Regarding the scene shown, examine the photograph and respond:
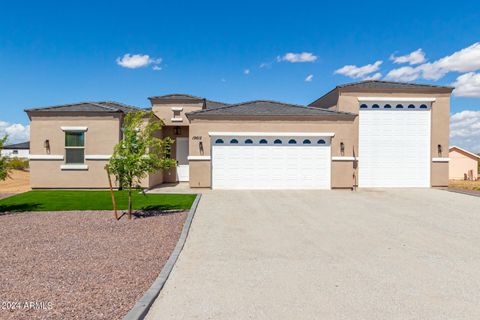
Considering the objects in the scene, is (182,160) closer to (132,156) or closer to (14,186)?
(14,186)

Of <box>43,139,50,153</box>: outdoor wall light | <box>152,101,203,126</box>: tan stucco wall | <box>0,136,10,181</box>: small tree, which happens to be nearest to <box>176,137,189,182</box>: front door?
<box>152,101,203,126</box>: tan stucco wall

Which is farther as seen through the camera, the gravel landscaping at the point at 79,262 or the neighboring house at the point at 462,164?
the neighboring house at the point at 462,164

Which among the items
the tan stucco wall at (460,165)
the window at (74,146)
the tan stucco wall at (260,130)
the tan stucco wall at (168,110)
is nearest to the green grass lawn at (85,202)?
the window at (74,146)

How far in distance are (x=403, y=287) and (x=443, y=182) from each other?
15.0 metres

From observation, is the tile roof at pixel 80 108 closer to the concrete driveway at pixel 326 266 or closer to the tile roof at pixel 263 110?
the tile roof at pixel 263 110

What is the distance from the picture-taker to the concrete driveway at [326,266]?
3664 millimetres

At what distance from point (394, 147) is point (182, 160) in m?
12.2

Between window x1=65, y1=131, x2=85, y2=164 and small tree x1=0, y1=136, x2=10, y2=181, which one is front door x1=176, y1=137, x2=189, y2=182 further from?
small tree x1=0, y1=136, x2=10, y2=181

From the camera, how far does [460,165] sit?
2808cm

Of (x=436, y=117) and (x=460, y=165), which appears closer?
(x=436, y=117)

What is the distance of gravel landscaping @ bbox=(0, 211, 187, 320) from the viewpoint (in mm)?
3691

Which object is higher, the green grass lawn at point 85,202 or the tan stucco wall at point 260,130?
the tan stucco wall at point 260,130

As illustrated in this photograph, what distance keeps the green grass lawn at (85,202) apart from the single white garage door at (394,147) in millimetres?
10010

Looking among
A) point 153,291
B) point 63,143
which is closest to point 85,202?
point 63,143
